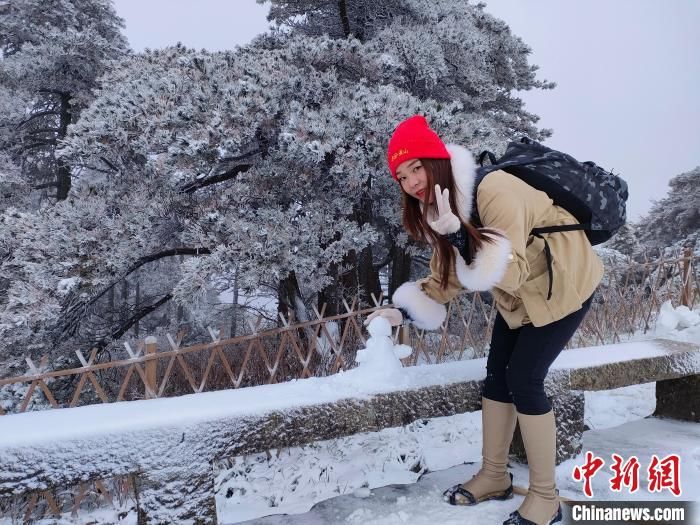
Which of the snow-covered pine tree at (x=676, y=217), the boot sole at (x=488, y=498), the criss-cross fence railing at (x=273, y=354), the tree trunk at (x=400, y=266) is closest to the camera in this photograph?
the boot sole at (x=488, y=498)

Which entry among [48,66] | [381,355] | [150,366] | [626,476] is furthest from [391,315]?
[48,66]

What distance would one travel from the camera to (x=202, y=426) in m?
1.73

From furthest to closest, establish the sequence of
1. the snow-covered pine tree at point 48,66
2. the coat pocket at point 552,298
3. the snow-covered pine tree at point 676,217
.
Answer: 1. the snow-covered pine tree at point 676,217
2. the snow-covered pine tree at point 48,66
3. the coat pocket at point 552,298

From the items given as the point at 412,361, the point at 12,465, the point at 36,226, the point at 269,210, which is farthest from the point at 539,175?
the point at 36,226

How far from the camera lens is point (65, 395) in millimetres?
5059

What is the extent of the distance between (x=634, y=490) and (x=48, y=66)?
37.4 feet

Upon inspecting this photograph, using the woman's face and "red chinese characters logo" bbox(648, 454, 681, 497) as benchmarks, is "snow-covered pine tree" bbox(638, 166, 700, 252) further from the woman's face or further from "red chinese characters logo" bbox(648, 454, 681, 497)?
the woman's face

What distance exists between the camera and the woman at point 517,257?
1.61 metres

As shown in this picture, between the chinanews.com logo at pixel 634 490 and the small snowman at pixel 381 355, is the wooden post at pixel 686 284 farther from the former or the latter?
the small snowman at pixel 381 355

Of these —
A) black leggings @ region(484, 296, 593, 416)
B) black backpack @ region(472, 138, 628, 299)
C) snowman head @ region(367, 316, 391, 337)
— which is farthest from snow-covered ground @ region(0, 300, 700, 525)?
black backpack @ region(472, 138, 628, 299)

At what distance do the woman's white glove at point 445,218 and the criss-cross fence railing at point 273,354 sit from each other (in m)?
2.34

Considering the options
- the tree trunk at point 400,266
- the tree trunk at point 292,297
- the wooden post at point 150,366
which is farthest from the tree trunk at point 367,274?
the wooden post at point 150,366

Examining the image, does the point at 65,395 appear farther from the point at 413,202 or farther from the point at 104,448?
the point at 413,202

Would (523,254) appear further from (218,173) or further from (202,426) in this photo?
(218,173)
